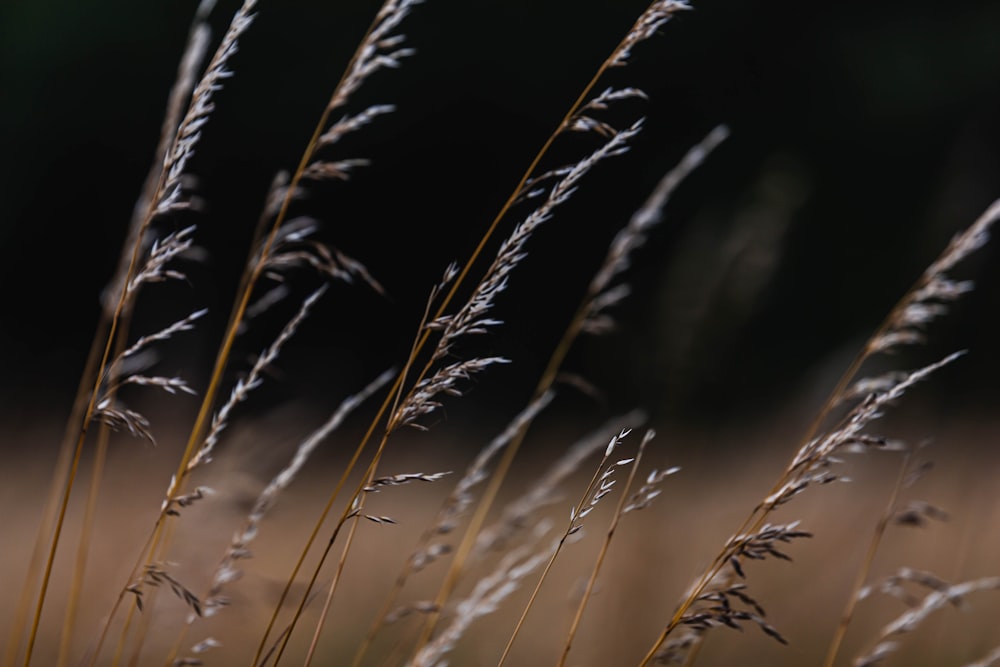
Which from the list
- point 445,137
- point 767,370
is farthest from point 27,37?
point 767,370

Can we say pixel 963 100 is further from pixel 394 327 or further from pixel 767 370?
pixel 394 327

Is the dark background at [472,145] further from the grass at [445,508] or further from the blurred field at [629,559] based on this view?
the blurred field at [629,559]

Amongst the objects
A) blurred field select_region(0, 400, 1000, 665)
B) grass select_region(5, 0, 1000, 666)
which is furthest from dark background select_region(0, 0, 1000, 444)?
blurred field select_region(0, 400, 1000, 665)

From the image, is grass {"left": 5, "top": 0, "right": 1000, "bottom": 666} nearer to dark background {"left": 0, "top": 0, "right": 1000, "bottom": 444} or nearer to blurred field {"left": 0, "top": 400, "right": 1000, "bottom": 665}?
blurred field {"left": 0, "top": 400, "right": 1000, "bottom": 665}

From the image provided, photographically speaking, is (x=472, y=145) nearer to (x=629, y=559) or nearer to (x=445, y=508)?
(x=629, y=559)

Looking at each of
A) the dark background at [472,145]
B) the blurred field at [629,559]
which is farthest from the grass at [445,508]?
the dark background at [472,145]
